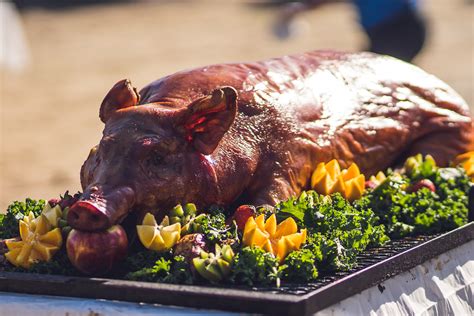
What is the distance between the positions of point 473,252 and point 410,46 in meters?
4.91

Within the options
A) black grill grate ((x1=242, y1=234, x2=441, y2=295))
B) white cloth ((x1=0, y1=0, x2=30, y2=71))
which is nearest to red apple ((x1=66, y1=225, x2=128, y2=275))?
black grill grate ((x1=242, y1=234, x2=441, y2=295))

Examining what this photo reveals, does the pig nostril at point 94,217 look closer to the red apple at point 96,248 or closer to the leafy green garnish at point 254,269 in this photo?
the red apple at point 96,248

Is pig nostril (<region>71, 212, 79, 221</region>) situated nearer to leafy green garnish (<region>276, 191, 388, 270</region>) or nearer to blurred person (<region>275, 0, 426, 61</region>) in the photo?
leafy green garnish (<region>276, 191, 388, 270</region>)

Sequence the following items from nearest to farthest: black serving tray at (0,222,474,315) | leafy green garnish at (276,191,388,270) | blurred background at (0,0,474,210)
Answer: black serving tray at (0,222,474,315) → leafy green garnish at (276,191,388,270) → blurred background at (0,0,474,210)

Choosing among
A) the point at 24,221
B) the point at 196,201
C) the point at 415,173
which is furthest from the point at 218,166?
the point at 415,173

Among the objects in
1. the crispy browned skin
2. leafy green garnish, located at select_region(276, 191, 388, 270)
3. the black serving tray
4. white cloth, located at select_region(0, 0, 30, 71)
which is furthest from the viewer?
white cloth, located at select_region(0, 0, 30, 71)

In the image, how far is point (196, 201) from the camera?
4.73 metres

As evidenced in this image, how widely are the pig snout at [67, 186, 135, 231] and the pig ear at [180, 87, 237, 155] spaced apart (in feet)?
1.30

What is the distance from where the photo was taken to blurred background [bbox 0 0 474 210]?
13.6 metres

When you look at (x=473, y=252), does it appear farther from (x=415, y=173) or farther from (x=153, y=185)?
(x=153, y=185)

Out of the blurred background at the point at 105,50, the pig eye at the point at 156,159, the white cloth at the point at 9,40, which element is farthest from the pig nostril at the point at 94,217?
the white cloth at the point at 9,40

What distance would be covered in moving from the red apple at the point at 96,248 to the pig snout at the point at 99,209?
28 millimetres

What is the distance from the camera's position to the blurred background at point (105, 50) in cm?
1362

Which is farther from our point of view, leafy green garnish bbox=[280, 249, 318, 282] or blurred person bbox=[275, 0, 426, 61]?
blurred person bbox=[275, 0, 426, 61]
